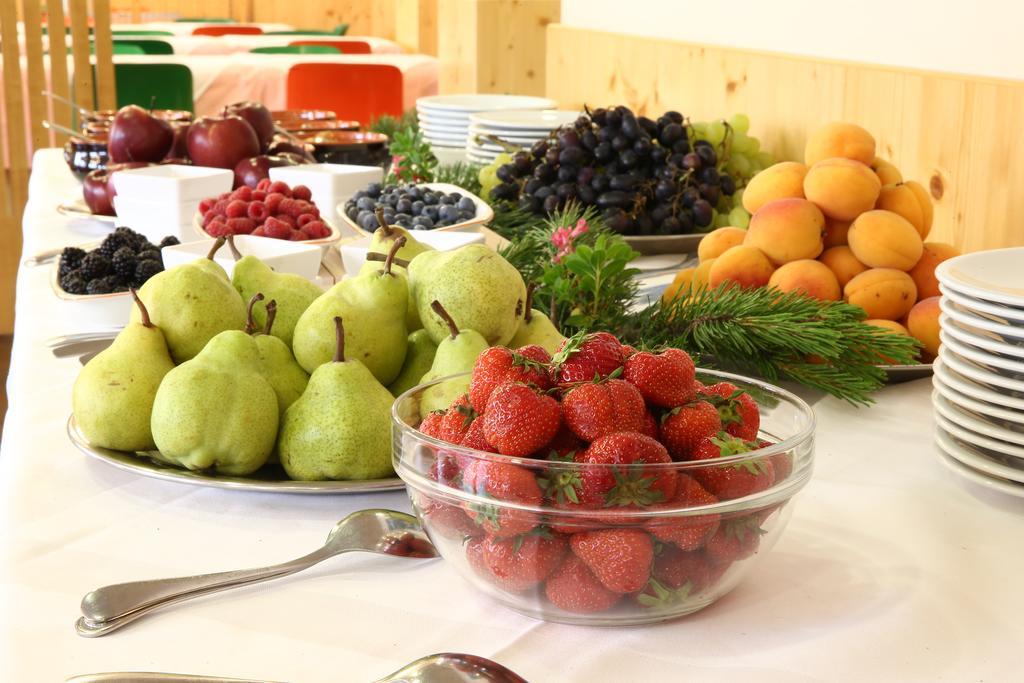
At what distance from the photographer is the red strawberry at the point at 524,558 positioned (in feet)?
1.72

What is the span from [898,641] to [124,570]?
0.43 metres

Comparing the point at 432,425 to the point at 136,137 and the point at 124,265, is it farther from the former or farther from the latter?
the point at 136,137

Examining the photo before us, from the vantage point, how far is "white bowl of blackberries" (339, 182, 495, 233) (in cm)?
126

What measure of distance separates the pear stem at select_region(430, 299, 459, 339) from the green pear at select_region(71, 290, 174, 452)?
8.0 inches

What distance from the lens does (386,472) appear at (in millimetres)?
707

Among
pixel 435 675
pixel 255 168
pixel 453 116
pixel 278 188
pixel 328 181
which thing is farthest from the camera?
pixel 453 116

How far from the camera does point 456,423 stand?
571mm

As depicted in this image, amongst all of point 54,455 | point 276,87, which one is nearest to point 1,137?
point 276,87

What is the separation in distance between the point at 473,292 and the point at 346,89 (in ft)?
11.3

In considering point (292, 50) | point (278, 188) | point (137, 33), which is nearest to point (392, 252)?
point (278, 188)

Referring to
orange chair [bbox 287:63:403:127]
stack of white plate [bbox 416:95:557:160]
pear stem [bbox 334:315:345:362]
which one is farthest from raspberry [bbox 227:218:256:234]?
orange chair [bbox 287:63:403:127]

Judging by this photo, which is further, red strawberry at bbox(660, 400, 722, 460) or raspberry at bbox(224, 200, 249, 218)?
raspberry at bbox(224, 200, 249, 218)

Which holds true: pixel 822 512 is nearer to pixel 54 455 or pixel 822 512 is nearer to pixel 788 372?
pixel 788 372

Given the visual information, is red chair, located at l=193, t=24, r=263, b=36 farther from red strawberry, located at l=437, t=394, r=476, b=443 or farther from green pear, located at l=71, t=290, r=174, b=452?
red strawberry, located at l=437, t=394, r=476, b=443
